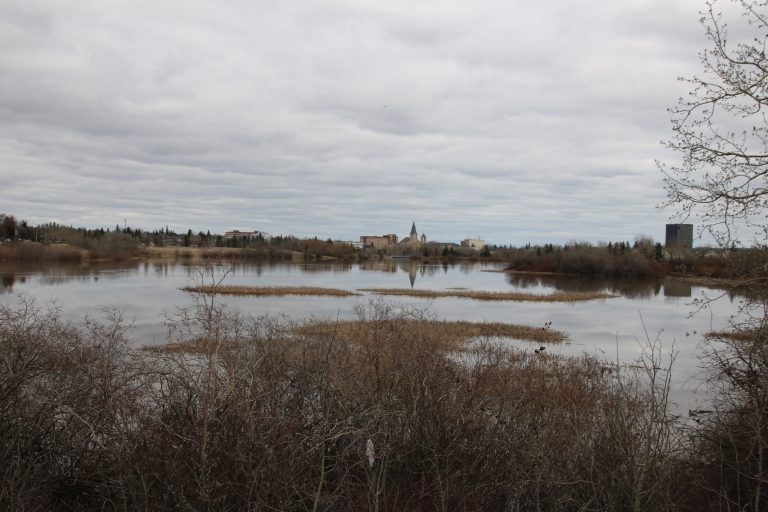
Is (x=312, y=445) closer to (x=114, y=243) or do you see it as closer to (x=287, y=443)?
(x=287, y=443)

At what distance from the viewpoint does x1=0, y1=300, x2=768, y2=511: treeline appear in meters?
5.86

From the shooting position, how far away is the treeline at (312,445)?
586 centimetres

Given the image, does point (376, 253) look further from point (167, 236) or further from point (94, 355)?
point (94, 355)

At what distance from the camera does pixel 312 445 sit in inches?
270

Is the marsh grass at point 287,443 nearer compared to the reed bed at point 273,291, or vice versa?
the marsh grass at point 287,443

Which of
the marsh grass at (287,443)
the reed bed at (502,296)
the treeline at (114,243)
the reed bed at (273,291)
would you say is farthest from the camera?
the treeline at (114,243)

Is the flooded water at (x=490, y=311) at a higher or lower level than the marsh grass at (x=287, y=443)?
lower

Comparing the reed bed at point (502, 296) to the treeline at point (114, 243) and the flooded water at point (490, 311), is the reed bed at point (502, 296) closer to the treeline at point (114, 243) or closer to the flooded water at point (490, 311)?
the flooded water at point (490, 311)

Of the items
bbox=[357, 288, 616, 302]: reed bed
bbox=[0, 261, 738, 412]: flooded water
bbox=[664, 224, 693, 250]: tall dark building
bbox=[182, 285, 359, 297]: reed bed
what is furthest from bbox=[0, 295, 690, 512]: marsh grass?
bbox=[357, 288, 616, 302]: reed bed

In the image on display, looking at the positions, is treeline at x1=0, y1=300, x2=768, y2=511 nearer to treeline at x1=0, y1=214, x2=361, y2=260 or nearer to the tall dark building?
the tall dark building

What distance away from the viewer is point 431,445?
7367 mm

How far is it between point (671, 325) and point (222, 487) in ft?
95.0

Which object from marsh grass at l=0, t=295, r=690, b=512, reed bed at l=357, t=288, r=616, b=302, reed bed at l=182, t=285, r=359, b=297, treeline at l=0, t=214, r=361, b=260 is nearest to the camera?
marsh grass at l=0, t=295, r=690, b=512

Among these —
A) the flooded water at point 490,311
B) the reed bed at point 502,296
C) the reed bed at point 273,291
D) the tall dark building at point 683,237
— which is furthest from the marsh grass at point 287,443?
the reed bed at point 502,296
